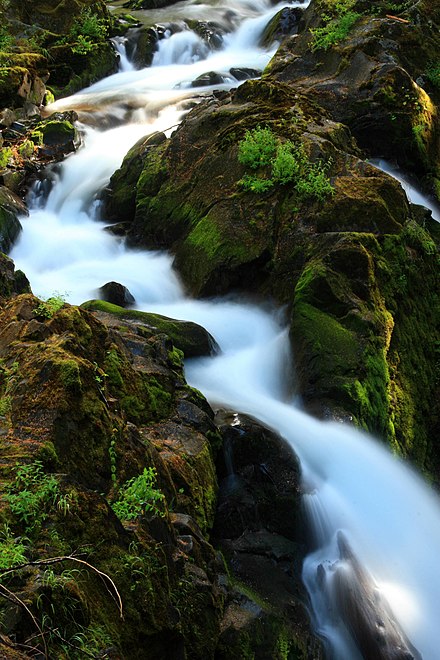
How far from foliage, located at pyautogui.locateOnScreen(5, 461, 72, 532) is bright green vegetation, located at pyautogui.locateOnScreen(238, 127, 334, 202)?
5994 millimetres

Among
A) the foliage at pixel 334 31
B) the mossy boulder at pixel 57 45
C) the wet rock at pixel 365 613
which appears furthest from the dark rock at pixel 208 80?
the wet rock at pixel 365 613

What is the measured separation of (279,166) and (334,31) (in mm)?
5632

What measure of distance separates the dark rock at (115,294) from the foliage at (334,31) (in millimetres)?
7225

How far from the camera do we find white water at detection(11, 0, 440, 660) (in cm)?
489

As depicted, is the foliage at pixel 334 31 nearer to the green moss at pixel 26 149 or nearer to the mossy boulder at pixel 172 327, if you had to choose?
the green moss at pixel 26 149

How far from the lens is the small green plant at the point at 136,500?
3.22m

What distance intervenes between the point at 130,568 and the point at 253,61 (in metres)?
17.5

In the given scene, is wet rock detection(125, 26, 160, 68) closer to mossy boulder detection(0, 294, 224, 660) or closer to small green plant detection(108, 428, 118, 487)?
mossy boulder detection(0, 294, 224, 660)

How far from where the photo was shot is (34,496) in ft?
8.95

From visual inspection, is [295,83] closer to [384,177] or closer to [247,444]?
[384,177]

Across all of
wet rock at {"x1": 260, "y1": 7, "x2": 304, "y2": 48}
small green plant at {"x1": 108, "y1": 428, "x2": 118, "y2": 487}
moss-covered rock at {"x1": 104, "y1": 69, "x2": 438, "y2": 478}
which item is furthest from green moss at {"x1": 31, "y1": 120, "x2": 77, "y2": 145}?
small green plant at {"x1": 108, "y1": 428, "x2": 118, "y2": 487}

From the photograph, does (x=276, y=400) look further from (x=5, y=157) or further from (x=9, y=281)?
(x=5, y=157)

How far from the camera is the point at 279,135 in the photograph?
29.3ft

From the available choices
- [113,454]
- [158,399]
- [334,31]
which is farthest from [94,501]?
[334,31]
